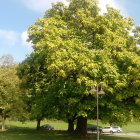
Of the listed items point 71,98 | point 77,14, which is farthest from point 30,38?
point 71,98

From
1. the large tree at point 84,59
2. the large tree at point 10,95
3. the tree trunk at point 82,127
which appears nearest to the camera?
the large tree at point 84,59

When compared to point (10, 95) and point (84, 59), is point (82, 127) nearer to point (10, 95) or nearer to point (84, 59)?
point (84, 59)

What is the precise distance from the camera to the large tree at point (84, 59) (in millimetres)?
27375

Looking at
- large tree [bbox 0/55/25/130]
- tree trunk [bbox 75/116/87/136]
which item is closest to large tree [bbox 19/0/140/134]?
tree trunk [bbox 75/116/87/136]

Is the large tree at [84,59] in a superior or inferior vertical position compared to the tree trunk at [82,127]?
superior

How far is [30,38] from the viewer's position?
34656 millimetres

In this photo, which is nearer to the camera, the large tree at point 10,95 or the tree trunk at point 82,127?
the tree trunk at point 82,127

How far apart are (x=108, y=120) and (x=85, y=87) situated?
5.04 meters

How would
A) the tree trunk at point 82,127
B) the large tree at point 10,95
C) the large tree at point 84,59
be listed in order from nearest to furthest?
1. the large tree at point 84,59
2. the tree trunk at point 82,127
3. the large tree at point 10,95

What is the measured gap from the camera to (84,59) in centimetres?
2695

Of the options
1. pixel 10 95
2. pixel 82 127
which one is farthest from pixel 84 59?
pixel 10 95

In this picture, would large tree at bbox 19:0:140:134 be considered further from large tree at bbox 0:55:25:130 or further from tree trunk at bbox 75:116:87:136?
large tree at bbox 0:55:25:130

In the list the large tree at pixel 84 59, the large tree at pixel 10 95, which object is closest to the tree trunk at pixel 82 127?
the large tree at pixel 84 59

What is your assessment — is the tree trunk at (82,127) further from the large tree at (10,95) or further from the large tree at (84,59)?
the large tree at (10,95)
